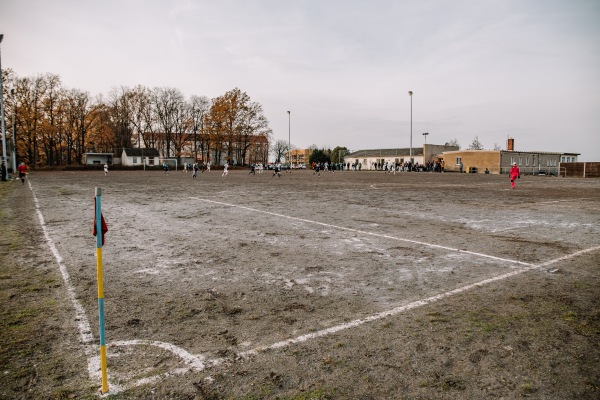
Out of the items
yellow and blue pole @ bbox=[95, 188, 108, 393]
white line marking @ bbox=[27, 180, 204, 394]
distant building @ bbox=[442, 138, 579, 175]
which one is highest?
distant building @ bbox=[442, 138, 579, 175]

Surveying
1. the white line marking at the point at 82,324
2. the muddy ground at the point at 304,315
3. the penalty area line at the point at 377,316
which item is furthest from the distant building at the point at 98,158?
the penalty area line at the point at 377,316

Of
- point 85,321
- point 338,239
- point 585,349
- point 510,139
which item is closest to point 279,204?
point 338,239

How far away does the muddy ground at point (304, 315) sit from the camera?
9.70ft

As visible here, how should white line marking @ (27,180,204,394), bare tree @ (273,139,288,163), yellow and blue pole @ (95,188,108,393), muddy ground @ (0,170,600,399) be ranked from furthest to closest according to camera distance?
bare tree @ (273,139,288,163) → white line marking @ (27,180,204,394) → muddy ground @ (0,170,600,399) → yellow and blue pole @ (95,188,108,393)

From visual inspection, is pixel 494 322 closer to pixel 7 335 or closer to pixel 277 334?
pixel 277 334

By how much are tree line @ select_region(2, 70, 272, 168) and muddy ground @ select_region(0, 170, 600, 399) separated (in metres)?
61.2

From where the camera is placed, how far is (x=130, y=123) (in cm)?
7694

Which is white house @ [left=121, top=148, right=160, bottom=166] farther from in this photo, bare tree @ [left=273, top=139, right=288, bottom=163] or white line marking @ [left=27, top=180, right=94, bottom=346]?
white line marking @ [left=27, top=180, right=94, bottom=346]

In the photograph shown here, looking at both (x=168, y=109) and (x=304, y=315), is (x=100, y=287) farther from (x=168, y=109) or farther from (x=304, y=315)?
(x=168, y=109)

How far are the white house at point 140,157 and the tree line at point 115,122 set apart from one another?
1.73 m

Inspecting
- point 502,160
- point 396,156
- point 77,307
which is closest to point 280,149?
point 396,156

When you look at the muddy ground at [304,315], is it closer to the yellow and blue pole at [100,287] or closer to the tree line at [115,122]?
the yellow and blue pole at [100,287]

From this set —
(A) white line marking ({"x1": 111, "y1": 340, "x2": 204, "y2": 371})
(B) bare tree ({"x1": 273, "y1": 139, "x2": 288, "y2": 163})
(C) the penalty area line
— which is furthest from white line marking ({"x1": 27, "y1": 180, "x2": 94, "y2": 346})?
(B) bare tree ({"x1": 273, "y1": 139, "x2": 288, "y2": 163})

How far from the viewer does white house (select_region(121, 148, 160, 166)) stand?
264 feet
